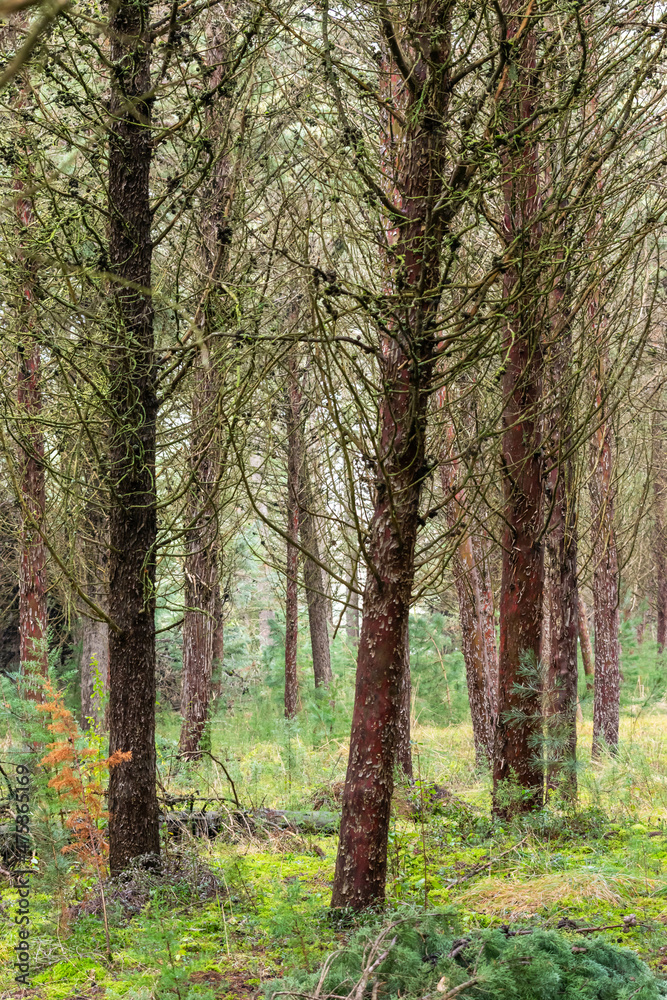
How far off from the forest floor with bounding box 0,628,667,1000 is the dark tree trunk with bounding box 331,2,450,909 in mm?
335

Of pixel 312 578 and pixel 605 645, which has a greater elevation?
pixel 312 578

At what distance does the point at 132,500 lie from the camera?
4777mm

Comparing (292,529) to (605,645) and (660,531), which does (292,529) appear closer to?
(605,645)

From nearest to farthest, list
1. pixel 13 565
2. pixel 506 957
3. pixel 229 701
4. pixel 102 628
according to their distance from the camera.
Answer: pixel 506 957 < pixel 102 628 < pixel 13 565 < pixel 229 701

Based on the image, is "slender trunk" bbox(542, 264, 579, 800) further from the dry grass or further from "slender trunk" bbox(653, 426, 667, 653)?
"slender trunk" bbox(653, 426, 667, 653)

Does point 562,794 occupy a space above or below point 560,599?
below

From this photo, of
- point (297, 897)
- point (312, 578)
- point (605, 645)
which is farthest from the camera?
point (312, 578)

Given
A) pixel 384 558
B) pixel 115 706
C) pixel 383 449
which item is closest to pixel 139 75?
pixel 383 449

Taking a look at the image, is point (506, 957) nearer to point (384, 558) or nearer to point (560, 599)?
point (384, 558)

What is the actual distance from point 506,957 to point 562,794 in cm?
317

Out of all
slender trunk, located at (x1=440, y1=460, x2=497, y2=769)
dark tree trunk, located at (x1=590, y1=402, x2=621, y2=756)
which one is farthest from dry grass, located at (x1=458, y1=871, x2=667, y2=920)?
dark tree trunk, located at (x1=590, y1=402, x2=621, y2=756)

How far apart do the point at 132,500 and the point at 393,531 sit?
1676mm

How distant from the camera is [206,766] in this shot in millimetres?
7586

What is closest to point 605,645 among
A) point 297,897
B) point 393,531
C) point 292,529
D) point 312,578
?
point 292,529
